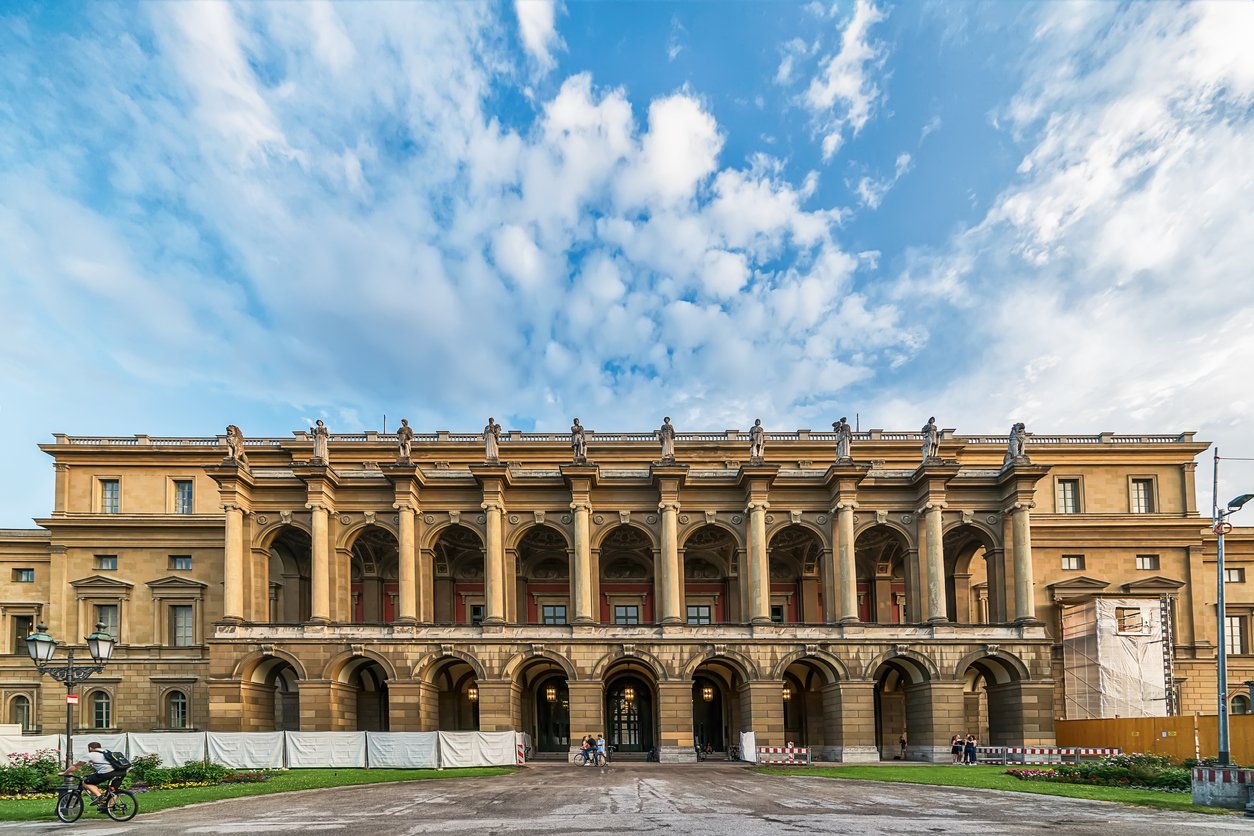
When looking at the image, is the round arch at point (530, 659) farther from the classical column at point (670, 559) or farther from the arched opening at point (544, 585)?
the arched opening at point (544, 585)

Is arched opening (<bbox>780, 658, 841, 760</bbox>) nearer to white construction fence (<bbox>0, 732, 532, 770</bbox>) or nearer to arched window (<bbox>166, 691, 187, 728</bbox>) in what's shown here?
white construction fence (<bbox>0, 732, 532, 770</bbox>)

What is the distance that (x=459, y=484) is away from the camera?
53.1 m

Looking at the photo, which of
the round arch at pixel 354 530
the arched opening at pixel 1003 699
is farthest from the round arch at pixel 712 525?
the round arch at pixel 354 530

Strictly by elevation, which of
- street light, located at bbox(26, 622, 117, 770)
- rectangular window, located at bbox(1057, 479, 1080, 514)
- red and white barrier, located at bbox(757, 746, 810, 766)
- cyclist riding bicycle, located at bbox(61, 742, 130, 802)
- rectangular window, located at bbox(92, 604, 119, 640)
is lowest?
red and white barrier, located at bbox(757, 746, 810, 766)

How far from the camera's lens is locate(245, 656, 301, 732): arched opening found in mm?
50031

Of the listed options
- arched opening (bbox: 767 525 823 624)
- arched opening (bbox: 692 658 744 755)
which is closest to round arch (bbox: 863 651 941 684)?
→ arched opening (bbox: 767 525 823 624)

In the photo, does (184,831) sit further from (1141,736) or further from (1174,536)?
(1174,536)

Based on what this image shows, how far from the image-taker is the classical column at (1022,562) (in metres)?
51.2

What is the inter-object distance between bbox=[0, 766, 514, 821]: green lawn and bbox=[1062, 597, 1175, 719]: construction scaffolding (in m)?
33.7

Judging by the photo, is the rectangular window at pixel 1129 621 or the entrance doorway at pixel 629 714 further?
the entrance doorway at pixel 629 714

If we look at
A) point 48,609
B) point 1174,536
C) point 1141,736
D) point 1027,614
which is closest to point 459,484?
point 48,609

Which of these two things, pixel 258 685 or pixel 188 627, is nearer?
pixel 258 685

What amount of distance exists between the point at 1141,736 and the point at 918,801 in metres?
18.7

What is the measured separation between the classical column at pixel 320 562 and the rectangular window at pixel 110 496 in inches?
667
